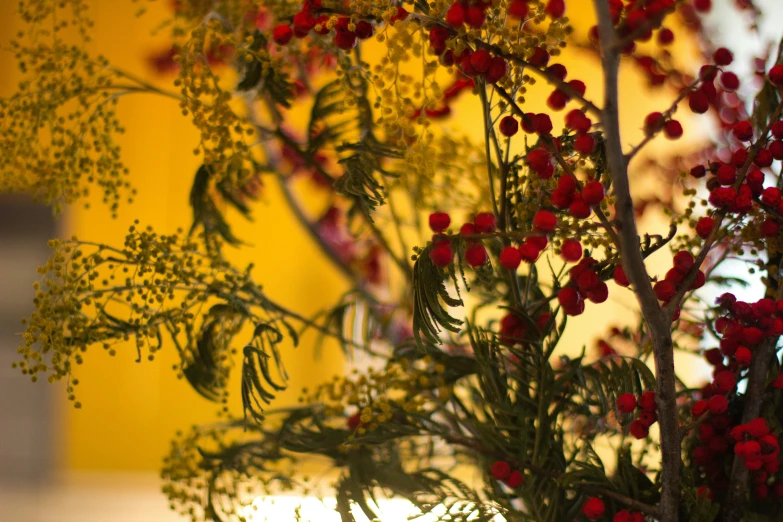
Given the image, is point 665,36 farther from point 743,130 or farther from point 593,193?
point 593,193

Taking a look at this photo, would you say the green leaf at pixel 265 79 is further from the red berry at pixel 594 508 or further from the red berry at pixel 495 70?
the red berry at pixel 594 508

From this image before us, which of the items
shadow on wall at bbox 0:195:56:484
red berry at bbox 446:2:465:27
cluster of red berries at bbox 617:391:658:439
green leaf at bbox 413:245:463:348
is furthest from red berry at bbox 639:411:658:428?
shadow on wall at bbox 0:195:56:484

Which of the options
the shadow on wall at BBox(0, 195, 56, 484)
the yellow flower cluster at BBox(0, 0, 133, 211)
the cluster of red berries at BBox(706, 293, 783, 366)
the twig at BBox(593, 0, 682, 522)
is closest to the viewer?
the twig at BBox(593, 0, 682, 522)

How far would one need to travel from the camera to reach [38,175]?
0.50 metres

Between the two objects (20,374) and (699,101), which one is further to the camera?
(20,374)

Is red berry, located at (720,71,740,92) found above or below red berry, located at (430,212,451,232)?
above

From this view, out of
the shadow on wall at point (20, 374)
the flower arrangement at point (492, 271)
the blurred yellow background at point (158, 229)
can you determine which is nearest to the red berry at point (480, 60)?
the flower arrangement at point (492, 271)

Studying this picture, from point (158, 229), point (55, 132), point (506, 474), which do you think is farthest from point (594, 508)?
point (158, 229)

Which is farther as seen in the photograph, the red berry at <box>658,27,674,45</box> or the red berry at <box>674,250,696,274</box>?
the red berry at <box>658,27,674,45</box>

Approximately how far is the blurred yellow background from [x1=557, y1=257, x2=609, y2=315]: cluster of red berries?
144 cm

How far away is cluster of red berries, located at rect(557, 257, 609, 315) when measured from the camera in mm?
337

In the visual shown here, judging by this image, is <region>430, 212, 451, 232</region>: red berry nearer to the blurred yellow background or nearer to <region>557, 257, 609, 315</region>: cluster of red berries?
<region>557, 257, 609, 315</region>: cluster of red berries

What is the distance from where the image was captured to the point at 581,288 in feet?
1.12

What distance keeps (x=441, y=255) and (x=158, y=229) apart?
166 cm
